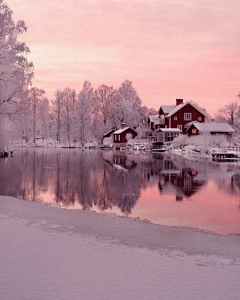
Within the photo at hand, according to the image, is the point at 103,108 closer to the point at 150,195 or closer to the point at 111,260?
the point at 150,195

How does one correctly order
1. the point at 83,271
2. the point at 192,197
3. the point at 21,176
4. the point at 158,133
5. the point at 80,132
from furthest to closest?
the point at 80,132, the point at 158,133, the point at 21,176, the point at 192,197, the point at 83,271

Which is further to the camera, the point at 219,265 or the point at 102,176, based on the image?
the point at 102,176

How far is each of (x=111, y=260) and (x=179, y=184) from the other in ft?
46.5

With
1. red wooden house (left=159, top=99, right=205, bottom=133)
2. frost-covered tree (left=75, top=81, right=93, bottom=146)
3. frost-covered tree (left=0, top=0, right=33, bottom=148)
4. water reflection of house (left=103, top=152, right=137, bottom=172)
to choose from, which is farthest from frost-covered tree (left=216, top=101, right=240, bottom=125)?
frost-covered tree (left=0, top=0, right=33, bottom=148)

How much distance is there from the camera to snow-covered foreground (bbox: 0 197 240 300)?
215 inches

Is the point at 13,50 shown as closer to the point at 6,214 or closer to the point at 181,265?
the point at 6,214

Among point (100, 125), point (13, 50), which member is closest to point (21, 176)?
point (13, 50)

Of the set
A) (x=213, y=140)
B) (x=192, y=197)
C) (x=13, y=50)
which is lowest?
(x=192, y=197)

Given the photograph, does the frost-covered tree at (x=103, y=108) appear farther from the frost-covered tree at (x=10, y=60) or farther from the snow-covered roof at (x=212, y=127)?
the frost-covered tree at (x=10, y=60)

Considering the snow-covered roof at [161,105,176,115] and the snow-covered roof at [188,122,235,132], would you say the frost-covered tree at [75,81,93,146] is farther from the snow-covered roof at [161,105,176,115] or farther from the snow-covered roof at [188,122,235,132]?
the snow-covered roof at [188,122,235,132]

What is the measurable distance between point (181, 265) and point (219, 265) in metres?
0.78

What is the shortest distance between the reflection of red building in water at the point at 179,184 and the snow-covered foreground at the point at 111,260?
6854 mm

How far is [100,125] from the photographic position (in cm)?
Result: 9094

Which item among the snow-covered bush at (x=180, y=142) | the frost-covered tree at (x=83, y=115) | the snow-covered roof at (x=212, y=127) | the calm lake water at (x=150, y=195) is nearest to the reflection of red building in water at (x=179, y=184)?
the calm lake water at (x=150, y=195)
